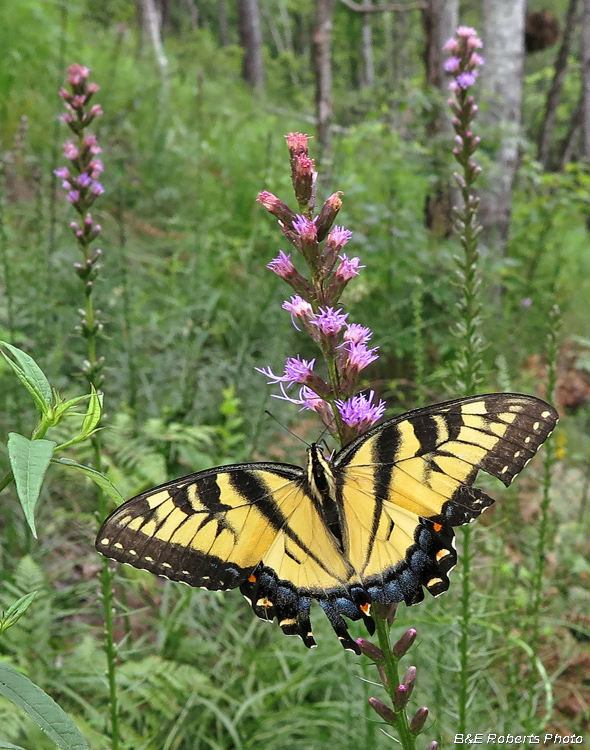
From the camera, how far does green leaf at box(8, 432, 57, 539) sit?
0.67 meters

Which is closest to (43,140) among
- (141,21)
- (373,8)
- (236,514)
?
(373,8)

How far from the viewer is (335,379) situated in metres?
1.27

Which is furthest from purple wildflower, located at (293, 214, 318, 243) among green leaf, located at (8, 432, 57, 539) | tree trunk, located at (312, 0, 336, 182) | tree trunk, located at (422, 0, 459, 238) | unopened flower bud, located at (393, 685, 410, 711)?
tree trunk, located at (422, 0, 459, 238)

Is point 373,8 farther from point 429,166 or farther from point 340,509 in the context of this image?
point 340,509

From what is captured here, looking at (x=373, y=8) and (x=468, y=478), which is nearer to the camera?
(x=468, y=478)

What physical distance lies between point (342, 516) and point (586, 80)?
10554mm

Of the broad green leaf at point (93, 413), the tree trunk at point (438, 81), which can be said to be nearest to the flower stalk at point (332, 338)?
the broad green leaf at point (93, 413)

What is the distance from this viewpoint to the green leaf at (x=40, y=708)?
83 centimetres

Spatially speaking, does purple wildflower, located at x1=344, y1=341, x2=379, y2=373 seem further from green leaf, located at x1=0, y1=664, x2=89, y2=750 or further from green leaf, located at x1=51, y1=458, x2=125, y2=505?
green leaf, located at x1=0, y1=664, x2=89, y2=750

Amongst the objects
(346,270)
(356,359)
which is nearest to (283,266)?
(346,270)

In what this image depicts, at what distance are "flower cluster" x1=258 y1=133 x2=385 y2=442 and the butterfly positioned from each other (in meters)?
0.09

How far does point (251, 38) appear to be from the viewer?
1519cm

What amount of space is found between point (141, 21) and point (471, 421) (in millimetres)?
12337

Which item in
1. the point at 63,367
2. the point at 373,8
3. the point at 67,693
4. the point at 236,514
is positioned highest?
the point at 373,8
